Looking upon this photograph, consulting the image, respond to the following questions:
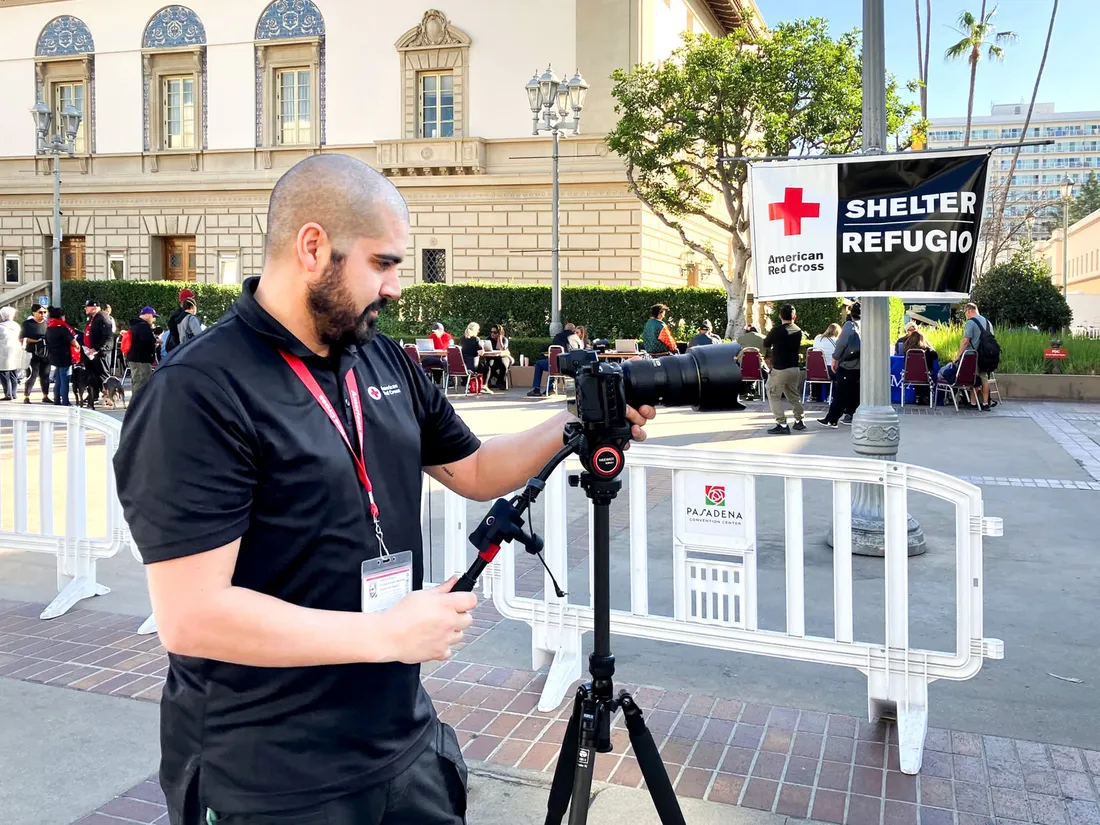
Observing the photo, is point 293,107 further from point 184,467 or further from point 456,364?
point 184,467

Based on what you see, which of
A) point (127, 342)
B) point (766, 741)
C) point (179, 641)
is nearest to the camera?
point (179, 641)

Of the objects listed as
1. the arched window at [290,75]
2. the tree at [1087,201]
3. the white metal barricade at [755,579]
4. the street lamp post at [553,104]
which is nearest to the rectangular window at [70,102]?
the arched window at [290,75]

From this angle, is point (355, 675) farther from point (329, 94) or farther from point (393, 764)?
point (329, 94)

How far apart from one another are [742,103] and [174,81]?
20833mm

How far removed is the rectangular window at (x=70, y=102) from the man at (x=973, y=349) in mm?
30493

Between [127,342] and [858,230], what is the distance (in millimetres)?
14055

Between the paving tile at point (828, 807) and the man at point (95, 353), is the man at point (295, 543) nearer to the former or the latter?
the paving tile at point (828, 807)

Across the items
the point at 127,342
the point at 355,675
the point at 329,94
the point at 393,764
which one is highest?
the point at 329,94

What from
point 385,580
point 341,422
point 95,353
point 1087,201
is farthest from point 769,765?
point 1087,201

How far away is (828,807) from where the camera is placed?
3.42m

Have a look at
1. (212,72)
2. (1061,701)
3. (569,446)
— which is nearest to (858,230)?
(1061,701)

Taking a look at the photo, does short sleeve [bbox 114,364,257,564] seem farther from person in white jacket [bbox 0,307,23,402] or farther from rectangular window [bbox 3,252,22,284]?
rectangular window [bbox 3,252,22,284]

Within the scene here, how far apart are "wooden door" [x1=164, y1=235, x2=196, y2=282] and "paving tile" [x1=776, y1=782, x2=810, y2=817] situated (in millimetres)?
33958

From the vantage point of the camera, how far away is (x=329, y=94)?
3173 centimetres
